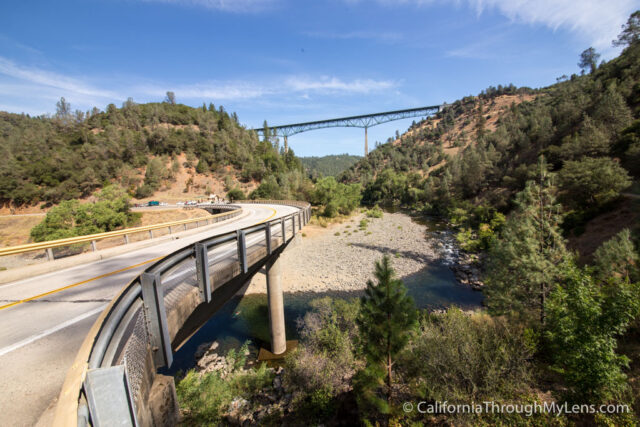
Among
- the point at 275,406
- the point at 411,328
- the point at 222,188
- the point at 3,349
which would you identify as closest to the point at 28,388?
the point at 3,349

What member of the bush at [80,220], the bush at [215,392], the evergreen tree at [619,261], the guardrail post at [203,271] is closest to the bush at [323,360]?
the bush at [215,392]

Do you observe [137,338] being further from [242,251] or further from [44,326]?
[242,251]

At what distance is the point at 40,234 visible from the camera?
27.7 meters

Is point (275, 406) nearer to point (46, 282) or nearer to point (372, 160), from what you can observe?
point (46, 282)

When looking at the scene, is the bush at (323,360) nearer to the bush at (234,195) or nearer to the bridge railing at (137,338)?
the bridge railing at (137,338)

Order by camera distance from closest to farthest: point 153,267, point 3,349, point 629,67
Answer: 1. point 153,267
2. point 3,349
3. point 629,67

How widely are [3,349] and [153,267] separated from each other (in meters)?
2.89

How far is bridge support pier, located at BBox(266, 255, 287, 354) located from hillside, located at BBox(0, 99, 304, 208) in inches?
1890

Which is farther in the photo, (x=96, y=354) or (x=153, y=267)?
(x=153, y=267)

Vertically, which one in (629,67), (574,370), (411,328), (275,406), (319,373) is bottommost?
(275,406)

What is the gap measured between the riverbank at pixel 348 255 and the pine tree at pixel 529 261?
11477 mm

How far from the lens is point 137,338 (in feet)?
9.03

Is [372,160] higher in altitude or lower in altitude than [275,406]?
higher

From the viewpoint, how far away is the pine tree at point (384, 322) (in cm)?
938
